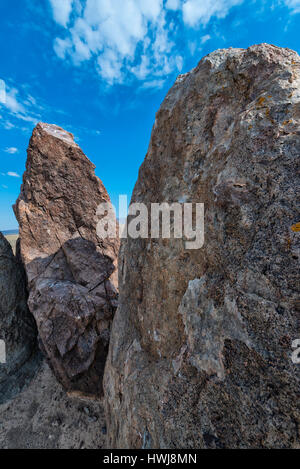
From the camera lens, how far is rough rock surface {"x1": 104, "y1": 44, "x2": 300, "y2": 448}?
222 centimetres

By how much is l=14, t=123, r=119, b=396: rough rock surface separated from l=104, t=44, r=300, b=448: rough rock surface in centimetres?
308

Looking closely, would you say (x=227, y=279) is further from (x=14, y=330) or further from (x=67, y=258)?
(x=14, y=330)

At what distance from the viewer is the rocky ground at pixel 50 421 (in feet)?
20.0

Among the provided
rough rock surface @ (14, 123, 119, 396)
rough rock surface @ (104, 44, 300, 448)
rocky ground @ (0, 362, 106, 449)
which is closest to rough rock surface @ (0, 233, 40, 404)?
rocky ground @ (0, 362, 106, 449)

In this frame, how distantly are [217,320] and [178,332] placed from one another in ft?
3.36

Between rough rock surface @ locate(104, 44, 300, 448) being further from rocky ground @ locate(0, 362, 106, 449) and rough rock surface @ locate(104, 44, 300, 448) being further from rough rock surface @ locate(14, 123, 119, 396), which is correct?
rough rock surface @ locate(14, 123, 119, 396)

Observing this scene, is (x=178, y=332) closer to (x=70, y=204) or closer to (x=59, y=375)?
(x=59, y=375)

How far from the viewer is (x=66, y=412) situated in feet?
22.7

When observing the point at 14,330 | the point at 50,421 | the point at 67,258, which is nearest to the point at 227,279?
the point at 67,258

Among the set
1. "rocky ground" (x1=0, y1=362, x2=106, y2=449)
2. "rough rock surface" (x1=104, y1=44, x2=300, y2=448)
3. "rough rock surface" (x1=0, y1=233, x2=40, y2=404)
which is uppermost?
"rough rock surface" (x1=104, y1=44, x2=300, y2=448)

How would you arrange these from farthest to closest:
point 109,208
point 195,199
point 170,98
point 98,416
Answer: point 109,208 → point 98,416 → point 170,98 → point 195,199

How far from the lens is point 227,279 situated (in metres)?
2.79
